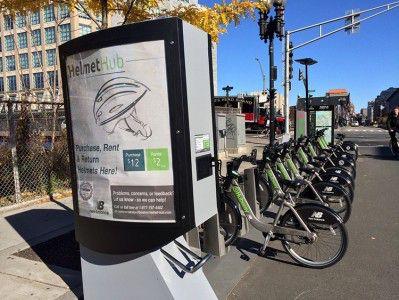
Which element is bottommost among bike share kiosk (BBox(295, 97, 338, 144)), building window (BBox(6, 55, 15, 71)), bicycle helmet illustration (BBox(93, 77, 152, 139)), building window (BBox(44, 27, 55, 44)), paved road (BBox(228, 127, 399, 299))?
paved road (BBox(228, 127, 399, 299))

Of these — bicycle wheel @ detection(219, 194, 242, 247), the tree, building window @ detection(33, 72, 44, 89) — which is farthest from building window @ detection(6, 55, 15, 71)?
bicycle wheel @ detection(219, 194, 242, 247)

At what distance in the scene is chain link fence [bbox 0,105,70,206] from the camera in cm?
744

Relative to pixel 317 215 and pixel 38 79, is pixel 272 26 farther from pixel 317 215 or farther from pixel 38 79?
pixel 38 79

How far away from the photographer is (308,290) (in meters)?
3.99

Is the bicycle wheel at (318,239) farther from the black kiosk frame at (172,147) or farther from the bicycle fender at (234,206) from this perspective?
the black kiosk frame at (172,147)

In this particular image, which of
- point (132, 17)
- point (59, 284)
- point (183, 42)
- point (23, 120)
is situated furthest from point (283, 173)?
point (23, 120)

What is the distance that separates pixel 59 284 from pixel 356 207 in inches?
213

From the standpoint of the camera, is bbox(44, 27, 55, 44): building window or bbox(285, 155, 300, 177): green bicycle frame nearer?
bbox(285, 155, 300, 177): green bicycle frame

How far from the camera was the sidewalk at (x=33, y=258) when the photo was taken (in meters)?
3.79

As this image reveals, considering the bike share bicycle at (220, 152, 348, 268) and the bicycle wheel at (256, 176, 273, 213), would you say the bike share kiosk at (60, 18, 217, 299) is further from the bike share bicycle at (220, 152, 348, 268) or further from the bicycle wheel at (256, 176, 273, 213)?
the bicycle wheel at (256, 176, 273, 213)

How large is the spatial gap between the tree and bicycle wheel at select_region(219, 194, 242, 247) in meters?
2.72

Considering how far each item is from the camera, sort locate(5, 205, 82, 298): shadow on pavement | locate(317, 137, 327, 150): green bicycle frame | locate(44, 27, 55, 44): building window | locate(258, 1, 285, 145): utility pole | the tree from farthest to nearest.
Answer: locate(44, 27, 55, 44): building window
locate(258, 1, 285, 145): utility pole
locate(317, 137, 327, 150): green bicycle frame
the tree
locate(5, 205, 82, 298): shadow on pavement

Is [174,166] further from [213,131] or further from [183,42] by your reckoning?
[183,42]

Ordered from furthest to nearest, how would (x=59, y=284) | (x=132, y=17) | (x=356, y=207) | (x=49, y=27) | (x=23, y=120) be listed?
(x=49, y=27) < (x=23, y=120) < (x=356, y=207) < (x=132, y=17) < (x=59, y=284)
